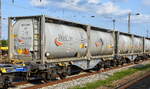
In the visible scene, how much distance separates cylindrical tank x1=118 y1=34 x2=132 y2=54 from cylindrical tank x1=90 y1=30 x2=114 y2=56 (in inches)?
91.1

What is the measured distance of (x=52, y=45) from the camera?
13.0 meters

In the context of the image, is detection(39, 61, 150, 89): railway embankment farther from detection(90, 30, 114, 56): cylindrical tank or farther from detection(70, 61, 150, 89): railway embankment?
A: detection(90, 30, 114, 56): cylindrical tank

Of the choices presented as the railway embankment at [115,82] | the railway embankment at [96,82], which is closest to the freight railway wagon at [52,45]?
the railway embankment at [96,82]

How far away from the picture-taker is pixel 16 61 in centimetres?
1216

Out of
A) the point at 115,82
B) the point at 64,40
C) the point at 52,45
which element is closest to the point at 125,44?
the point at 115,82

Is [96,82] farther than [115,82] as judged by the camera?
No

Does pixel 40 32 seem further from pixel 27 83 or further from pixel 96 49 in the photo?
pixel 96 49

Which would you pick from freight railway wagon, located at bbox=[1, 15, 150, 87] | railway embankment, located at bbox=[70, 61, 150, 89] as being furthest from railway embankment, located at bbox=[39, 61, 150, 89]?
freight railway wagon, located at bbox=[1, 15, 150, 87]

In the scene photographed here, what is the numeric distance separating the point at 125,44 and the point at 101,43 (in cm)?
698

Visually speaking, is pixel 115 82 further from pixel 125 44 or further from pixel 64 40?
pixel 125 44

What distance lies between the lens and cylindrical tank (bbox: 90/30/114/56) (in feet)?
60.4

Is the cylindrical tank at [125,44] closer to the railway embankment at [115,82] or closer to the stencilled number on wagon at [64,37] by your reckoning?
the railway embankment at [115,82]

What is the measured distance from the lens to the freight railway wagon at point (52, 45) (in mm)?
12500

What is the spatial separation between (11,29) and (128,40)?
16560mm
